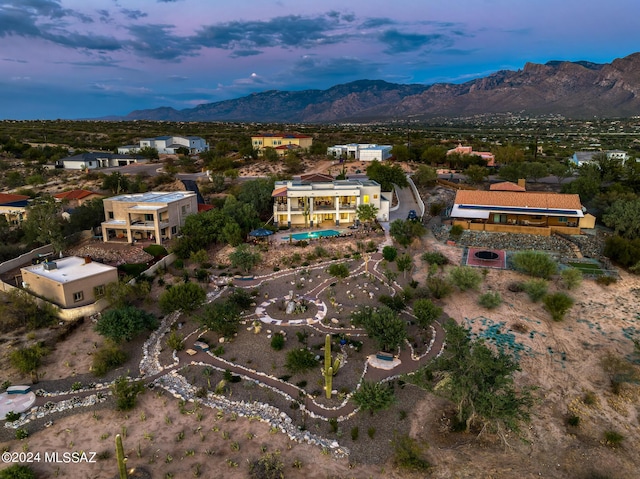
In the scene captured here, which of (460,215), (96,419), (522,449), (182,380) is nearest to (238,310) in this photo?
(182,380)

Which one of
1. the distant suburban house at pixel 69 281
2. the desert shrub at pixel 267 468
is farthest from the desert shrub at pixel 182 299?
the desert shrub at pixel 267 468

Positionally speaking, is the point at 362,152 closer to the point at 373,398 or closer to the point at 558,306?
the point at 558,306

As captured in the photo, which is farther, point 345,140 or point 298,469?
point 345,140

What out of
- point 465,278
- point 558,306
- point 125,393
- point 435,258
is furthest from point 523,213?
point 125,393

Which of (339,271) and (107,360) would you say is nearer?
(107,360)

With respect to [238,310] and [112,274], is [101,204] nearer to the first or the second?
[112,274]

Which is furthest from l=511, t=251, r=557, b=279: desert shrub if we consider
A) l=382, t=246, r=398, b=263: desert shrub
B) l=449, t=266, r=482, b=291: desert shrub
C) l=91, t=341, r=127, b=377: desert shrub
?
l=91, t=341, r=127, b=377: desert shrub

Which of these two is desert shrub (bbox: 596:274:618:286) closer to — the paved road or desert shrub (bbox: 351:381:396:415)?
the paved road
